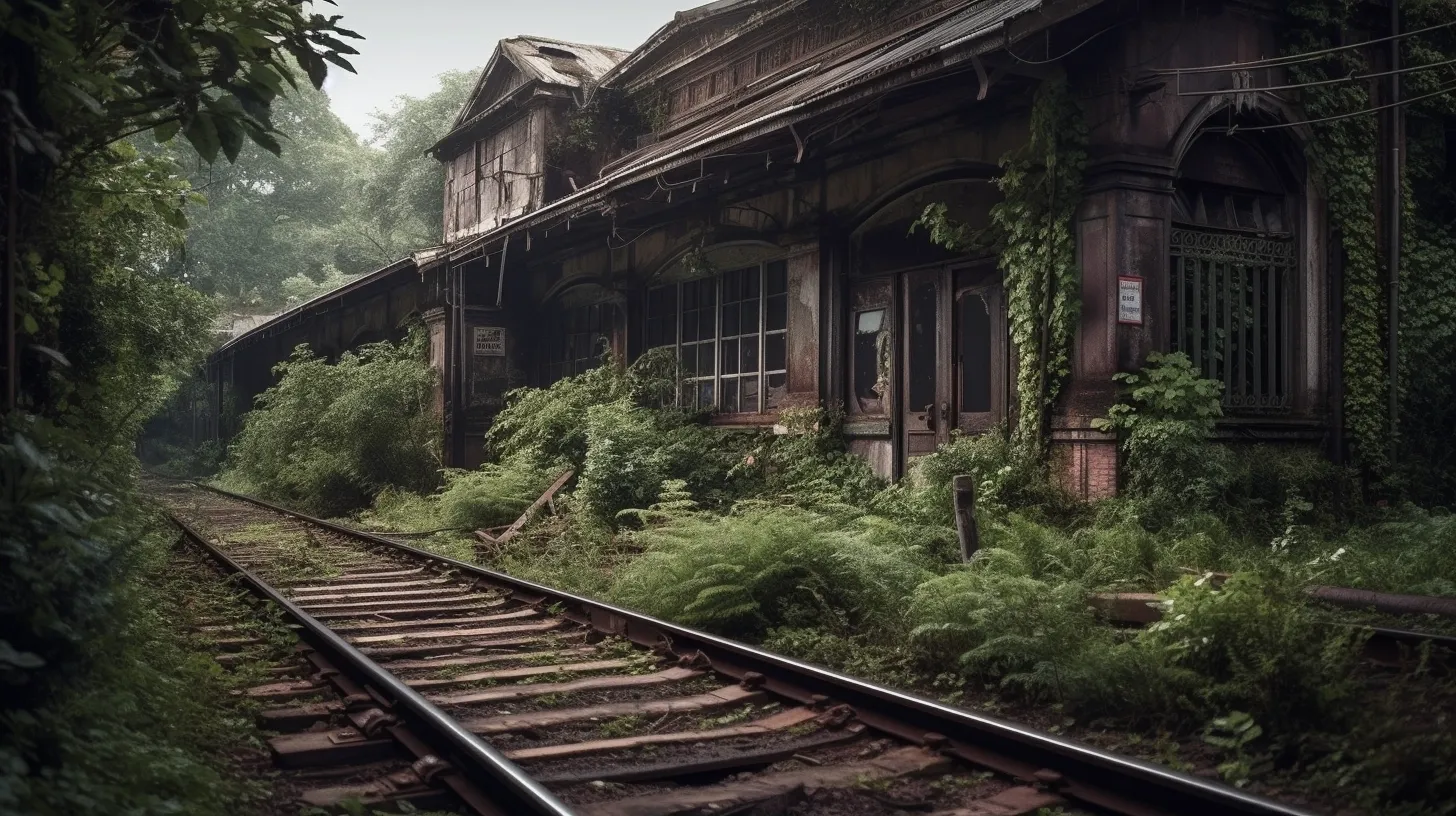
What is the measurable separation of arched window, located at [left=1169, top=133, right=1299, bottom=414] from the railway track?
20.3 ft

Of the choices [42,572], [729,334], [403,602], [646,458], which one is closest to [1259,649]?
[42,572]

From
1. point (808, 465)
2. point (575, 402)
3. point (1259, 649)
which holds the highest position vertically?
point (575, 402)

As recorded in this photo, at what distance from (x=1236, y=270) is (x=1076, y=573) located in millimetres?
4456

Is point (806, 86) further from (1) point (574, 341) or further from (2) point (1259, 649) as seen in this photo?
(2) point (1259, 649)

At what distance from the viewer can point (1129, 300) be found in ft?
32.2

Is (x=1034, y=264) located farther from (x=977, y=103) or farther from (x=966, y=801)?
(x=966, y=801)

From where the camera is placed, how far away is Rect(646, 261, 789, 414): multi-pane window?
47.1 feet

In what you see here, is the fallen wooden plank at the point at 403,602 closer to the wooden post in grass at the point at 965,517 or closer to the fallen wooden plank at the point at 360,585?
the fallen wooden plank at the point at 360,585

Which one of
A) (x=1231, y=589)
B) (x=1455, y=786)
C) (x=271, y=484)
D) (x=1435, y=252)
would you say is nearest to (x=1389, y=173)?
(x=1435, y=252)

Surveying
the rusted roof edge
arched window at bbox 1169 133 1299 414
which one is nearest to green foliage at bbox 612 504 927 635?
arched window at bbox 1169 133 1299 414

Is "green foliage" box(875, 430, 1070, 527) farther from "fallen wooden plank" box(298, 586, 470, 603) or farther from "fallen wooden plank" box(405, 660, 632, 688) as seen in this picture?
"fallen wooden plank" box(405, 660, 632, 688)

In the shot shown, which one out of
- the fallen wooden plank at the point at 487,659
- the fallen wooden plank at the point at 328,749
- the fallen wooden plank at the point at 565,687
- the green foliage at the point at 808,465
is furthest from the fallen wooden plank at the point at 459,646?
the green foliage at the point at 808,465

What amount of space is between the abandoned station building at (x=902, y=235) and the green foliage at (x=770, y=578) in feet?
9.41

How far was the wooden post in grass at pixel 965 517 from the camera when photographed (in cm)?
811
